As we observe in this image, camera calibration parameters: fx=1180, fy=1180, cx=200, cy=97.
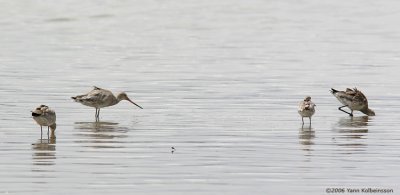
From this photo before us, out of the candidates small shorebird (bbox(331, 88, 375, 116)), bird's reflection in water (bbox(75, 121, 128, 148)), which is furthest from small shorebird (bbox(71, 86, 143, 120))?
small shorebird (bbox(331, 88, 375, 116))

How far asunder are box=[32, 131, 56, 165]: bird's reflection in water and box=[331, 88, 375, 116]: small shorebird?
20.3ft

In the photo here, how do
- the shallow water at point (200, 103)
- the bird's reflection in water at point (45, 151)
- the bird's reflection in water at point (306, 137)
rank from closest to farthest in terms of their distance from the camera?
the shallow water at point (200, 103) → the bird's reflection in water at point (45, 151) → the bird's reflection in water at point (306, 137)

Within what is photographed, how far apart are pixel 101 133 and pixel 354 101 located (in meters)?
5.48

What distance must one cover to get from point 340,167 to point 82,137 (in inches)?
179

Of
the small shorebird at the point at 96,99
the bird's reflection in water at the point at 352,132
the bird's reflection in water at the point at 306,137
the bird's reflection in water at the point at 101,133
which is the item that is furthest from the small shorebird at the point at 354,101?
the bird's reflection in water at the point at 101,133

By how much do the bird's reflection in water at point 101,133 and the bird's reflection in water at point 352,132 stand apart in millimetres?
3253

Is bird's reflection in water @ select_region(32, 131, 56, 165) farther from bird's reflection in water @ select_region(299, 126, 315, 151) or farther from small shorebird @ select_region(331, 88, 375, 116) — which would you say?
small shorebird @ select_region(331, 88, 375, 116)

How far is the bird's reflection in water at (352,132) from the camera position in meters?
16.9

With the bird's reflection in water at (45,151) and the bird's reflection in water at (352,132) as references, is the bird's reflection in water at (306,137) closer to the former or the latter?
the bird's reflection in water at (352,132)

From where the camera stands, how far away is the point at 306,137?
1772 cm

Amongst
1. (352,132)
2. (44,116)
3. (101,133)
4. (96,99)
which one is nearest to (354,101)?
(352,132)

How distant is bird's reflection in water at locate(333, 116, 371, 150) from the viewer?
16.9 meters

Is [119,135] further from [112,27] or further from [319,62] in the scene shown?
[112,27]

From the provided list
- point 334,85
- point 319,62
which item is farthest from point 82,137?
point 319,62
